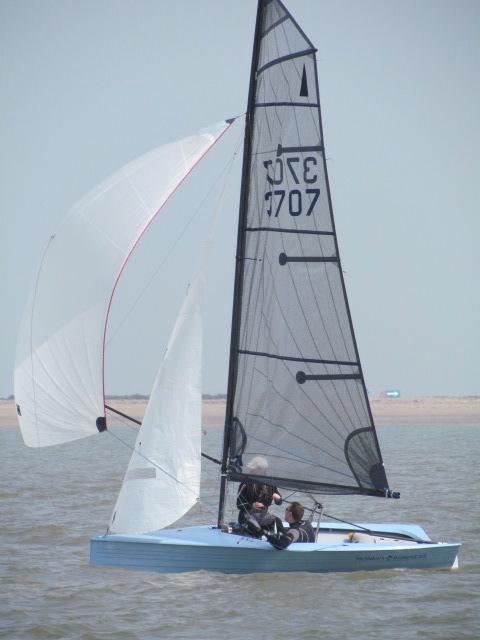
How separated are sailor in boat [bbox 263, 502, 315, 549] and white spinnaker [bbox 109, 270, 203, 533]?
3.39ft

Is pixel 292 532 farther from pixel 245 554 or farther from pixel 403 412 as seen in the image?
pixel 403 412

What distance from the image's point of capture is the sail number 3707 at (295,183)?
14812mm

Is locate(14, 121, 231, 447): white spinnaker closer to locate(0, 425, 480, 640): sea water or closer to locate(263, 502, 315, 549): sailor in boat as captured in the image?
locate(0, 425, 480, 640): sea water

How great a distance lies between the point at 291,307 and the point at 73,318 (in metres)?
2.76

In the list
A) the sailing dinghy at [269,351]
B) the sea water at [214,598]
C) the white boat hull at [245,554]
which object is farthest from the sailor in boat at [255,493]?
the sea water at [214,598]

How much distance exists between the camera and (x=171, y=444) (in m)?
14.3

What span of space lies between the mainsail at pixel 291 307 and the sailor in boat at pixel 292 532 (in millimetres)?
467

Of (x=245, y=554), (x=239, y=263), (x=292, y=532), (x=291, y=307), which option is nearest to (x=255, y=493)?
(x=292, y=532)

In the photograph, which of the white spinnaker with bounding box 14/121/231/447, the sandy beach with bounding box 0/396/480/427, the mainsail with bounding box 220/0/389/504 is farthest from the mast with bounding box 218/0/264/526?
the sandy beach with bounding box 0/396/480/427

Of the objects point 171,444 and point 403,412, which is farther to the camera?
point 403,412

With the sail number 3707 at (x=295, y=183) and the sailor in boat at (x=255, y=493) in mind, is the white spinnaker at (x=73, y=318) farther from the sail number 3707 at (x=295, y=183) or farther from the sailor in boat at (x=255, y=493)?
the sailor in boat at (x=255, y=493)

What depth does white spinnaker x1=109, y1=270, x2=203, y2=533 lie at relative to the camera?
46.2 feet

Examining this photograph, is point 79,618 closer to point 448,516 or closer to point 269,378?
point 269,378

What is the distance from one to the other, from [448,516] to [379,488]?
5972 millimetres
